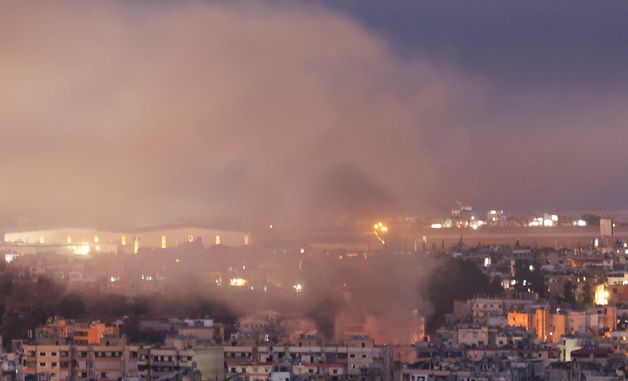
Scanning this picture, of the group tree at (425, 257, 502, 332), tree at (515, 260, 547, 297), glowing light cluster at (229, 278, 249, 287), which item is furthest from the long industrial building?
glowing light cluster at (229, 278, 249, 287)

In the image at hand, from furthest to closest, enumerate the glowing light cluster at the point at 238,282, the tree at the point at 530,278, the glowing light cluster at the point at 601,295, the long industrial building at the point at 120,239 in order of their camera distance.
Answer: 1. the long industrial building at the point at 120,239
2. the tree at the point at 530,278
3. the glowing light cluster at the point at 238,282
4. the glowing light cluster at the point at 601,295

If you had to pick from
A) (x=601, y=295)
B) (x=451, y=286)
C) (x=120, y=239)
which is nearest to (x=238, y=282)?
(x=451, y=286)

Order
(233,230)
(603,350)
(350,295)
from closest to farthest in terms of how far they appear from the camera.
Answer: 1. (603,350)
2. (350,295)
3. (233,230)

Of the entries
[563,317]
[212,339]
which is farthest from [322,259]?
[212,339]

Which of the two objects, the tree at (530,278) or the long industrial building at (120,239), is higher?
the long industrial building at (120,239)

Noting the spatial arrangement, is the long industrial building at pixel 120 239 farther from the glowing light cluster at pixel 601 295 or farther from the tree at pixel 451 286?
the glowing light cluster at pixel 601 295

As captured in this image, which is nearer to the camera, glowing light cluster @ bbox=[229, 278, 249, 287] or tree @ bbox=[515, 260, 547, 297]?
glowing light cluster @ bbox=[229, 278, 249, 287]

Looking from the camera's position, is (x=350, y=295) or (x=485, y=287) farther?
(x=485, y=287)

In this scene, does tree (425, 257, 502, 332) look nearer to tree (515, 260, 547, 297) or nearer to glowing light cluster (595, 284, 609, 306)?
tree (515, 260, 547, 297)

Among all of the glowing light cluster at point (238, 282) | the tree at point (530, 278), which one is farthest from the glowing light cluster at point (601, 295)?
the glowing light cluster at point (238, 282)

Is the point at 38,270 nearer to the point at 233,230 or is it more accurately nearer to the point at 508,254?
the point at 233,230

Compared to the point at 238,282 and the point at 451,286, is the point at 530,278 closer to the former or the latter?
the point at 451,286
